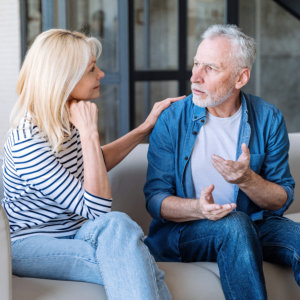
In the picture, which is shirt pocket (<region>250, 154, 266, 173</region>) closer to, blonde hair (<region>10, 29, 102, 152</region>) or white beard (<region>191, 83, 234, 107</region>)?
white beard (<region>191, 83, 234, 107</region>)

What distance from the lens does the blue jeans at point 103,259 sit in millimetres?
1557

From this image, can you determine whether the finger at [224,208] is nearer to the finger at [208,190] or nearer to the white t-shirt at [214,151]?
the finger at [208,190]

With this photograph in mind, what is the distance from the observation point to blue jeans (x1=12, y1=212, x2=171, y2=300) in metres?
1.56

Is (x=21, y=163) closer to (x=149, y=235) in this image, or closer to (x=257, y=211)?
(x=149, y=235)

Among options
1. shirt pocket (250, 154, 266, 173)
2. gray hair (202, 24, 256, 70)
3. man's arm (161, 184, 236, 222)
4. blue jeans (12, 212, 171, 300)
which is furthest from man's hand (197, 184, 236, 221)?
gray hair (202, 24, 256, 70)

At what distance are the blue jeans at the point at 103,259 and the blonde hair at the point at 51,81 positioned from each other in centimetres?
29

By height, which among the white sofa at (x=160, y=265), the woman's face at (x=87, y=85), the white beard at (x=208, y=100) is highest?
the woman's face at (x=87, y=85)

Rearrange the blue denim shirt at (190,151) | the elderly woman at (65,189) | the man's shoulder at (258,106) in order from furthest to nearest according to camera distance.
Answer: the man's shoulder at (258,106)
the blue denim shirt at (190,151)
the elderly woman at (65,189)

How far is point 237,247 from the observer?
5.79ft

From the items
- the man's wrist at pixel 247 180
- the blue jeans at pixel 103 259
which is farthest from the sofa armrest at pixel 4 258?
the man's wrist at pixel 247 180

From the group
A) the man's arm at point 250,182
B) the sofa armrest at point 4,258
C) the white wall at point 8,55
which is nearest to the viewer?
the sofa armrest at point 4,258

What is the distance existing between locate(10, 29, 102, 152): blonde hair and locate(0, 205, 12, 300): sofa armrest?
1.10 feet

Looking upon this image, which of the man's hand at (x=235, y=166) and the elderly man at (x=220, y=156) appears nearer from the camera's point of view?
the man's hand at (x=235, y=166)

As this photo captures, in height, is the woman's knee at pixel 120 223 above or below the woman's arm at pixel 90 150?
below
